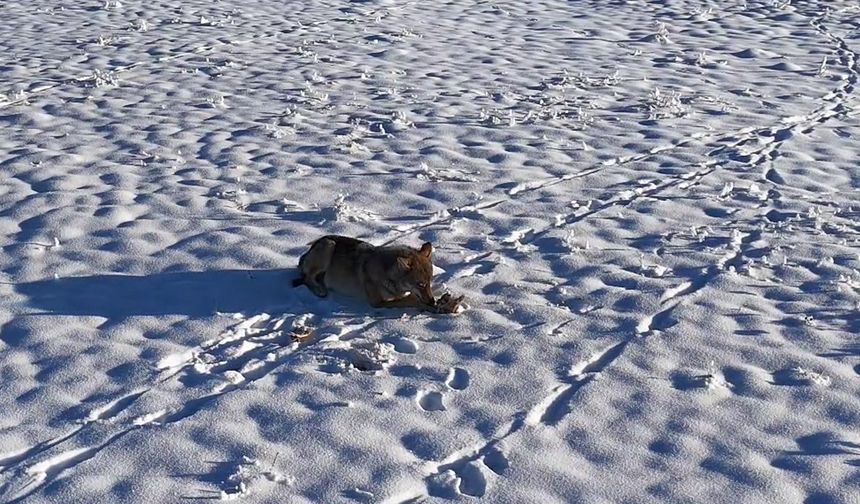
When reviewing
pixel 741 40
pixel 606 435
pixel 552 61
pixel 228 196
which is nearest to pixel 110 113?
pixel 228 196

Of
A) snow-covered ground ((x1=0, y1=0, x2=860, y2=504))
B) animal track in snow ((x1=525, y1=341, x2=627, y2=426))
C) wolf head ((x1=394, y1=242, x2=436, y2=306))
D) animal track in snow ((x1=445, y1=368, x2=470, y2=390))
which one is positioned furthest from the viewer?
wolf head ((x1=394, y1=242, x2=436, y2=306))

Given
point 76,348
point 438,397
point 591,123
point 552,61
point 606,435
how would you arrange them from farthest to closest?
point 552,61 < point 591,123 < point 76,348 < point 438,397 < point 606,435

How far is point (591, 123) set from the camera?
475 inches

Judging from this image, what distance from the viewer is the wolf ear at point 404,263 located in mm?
6832

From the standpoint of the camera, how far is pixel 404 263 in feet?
Answer: 22.5

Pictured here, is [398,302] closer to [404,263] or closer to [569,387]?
[404,263]

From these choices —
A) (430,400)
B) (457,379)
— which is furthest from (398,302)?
(430,400)

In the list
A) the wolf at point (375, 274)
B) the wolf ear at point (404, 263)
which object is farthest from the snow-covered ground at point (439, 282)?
the wolf ear at point (404, 263)

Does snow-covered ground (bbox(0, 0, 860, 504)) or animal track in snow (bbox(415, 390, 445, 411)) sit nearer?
snow-covered ground (bbox(0, 0, 860, 504))

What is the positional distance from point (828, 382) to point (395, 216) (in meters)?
4.05

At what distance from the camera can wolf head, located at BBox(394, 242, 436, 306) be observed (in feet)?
22.4

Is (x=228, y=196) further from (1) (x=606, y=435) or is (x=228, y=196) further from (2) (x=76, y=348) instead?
(1) (x=606, y=435)

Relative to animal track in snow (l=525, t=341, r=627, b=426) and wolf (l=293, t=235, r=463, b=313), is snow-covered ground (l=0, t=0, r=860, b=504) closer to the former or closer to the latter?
animal track in snow (l=525, t=341, r=627, b=426)

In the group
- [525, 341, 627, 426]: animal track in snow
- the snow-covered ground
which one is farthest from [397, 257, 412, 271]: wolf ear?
[525, 341, 627, 426]: animal track in snow
